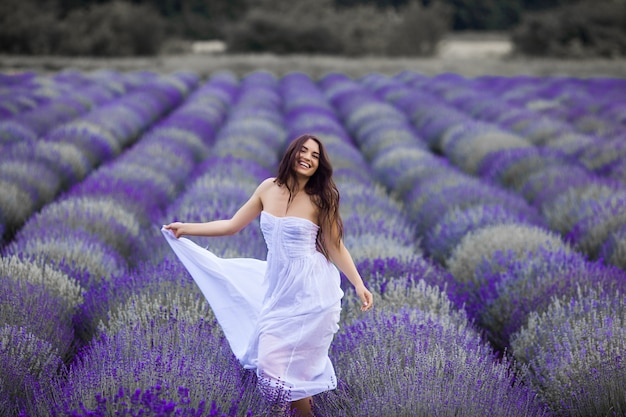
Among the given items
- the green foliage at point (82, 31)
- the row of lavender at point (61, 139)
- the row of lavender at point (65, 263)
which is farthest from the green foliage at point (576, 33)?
the row of lavender at point (65, 263)

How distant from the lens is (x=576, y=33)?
33406mm

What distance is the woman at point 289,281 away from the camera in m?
2.56

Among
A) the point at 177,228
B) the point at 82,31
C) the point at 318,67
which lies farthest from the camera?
the point at 82,31

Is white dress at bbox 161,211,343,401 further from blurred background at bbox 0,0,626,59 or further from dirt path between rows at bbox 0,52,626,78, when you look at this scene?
blurred background at bbox 0,0,626,59

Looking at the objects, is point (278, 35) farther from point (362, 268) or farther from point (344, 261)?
point (344, 261)

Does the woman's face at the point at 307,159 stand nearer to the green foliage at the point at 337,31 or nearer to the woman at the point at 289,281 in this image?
Result: the woman at the point at 289,281

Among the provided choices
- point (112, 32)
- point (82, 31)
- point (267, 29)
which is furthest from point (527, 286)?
point (267, 29)

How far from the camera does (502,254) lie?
4352 millimetres

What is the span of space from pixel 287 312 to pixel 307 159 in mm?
581

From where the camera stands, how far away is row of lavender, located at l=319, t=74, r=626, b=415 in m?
2.75

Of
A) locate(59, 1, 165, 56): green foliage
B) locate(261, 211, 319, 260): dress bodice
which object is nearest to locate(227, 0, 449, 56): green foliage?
locate(59, 1, 165, 56): green foliage

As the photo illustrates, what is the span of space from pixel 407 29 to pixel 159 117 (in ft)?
83.0

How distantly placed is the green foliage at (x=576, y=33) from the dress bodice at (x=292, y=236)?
32.4 meters

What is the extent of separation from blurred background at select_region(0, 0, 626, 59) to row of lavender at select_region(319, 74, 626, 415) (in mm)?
26218
